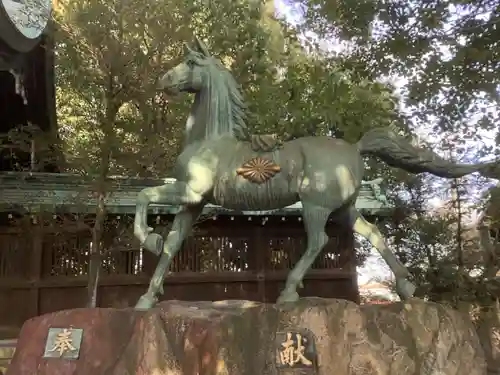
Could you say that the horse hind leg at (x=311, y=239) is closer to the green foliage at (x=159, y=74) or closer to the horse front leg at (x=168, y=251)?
the horse front leg at (x=168, y=251)

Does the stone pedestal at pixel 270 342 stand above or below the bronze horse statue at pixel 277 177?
below

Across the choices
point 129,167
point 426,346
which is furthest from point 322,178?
point 129,167

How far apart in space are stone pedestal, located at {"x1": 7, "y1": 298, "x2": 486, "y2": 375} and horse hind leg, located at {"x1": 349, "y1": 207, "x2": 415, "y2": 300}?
271 mm

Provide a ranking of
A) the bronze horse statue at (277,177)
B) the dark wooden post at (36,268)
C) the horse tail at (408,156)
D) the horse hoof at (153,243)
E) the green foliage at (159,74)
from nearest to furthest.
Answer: the horse hoof at (153,243) < the bronze horse statue at (277,177) < the horse tail at (408,156) < the green foliage at (159,74) < the dark wooden post at (36,268)

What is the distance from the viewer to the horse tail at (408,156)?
4.45 m

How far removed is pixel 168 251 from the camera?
4285mm

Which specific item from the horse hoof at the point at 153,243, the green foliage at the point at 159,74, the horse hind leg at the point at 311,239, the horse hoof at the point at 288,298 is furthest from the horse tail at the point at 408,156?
the green foliage at the point at 159,74

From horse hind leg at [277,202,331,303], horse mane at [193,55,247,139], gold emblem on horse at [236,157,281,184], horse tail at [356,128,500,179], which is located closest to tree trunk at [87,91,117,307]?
horse mane at [193,55,247,139]

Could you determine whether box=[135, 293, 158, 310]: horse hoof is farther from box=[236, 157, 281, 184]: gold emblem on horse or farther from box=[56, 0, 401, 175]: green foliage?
box=[56, 0, 401, 175]: green foliage

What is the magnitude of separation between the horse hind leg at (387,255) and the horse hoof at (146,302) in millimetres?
1796

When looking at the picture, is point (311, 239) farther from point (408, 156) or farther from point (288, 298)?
point (408, 156)

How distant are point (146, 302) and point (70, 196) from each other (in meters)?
5.63

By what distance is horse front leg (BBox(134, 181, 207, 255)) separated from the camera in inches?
159

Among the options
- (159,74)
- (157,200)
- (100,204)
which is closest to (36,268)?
(100,204)
